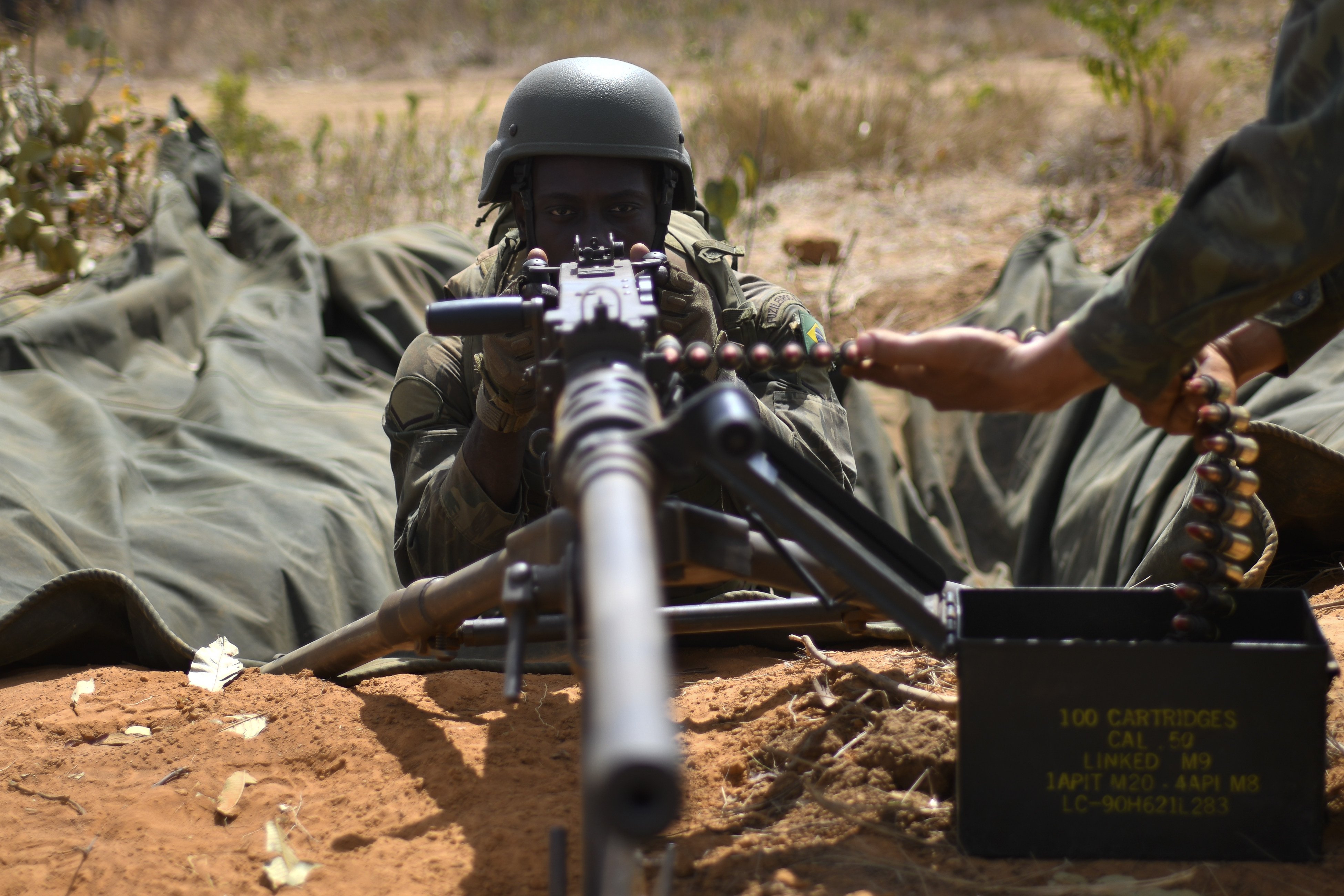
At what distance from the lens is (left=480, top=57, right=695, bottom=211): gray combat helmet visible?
110 inches

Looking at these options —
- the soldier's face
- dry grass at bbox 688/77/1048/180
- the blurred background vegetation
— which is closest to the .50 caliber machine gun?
the soldier's face

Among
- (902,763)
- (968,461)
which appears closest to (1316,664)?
(902,763)

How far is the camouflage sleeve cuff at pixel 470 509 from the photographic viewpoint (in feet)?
8.91

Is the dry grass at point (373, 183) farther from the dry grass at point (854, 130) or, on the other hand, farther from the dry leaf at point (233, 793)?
the dry leaf at point (233, 793)

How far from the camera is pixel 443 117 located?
446 inches

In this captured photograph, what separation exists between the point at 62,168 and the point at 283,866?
558 centimetres

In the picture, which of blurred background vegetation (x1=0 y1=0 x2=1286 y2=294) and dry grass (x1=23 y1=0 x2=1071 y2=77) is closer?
blurred background vegetation (x1=0 y1=0 x2=1286 y2=294)

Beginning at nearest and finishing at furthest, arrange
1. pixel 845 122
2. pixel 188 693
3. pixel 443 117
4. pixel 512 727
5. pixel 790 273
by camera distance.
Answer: pixel 512 727, pixel 188 693, pixel 790 273, pixel 845 122, pixel 443 117

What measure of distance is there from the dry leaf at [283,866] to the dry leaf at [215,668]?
66cm

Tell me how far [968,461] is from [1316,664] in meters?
3.23

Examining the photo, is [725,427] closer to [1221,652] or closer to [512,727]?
[1221,652]

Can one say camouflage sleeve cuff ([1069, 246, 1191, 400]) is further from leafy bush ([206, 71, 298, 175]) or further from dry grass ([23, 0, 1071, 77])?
dry grass ([23, 0, 1071, 77])

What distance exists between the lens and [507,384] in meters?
2.35

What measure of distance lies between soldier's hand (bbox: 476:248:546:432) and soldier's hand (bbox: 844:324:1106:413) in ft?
2.46
